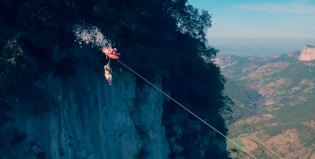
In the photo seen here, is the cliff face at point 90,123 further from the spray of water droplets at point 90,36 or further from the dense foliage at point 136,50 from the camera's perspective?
the spray of water droplets at point 90,36

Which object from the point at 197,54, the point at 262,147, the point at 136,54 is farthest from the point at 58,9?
the point at 262,147

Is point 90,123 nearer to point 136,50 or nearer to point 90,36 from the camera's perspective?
point 90,36

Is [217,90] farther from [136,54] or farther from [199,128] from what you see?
[136,54]

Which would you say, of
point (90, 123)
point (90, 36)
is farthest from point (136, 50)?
point (90, 123)

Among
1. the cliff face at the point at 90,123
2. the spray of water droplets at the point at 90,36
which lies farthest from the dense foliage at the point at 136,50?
the cliff face at the point at 90,123

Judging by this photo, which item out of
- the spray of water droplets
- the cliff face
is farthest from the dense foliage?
the cliff face

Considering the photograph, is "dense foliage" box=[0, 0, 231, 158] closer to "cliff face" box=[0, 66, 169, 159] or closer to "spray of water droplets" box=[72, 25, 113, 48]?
"spray of water droplets" box=[72, 25, 113, 48]
